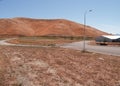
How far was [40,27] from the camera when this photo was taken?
166m

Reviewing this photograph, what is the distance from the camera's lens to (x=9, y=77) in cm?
1475

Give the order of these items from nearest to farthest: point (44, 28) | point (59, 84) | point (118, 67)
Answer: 1. point (59, 84)
2. point (118, 67)
3. point (44, 28)

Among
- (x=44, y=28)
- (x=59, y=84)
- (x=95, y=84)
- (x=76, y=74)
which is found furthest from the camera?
(x=44, y=28)

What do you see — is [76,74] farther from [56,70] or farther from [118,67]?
[118,67]

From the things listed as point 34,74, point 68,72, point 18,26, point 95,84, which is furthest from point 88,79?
point 18,26

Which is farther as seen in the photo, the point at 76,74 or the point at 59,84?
the point at 76,74

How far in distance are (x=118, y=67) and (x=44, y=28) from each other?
142 m

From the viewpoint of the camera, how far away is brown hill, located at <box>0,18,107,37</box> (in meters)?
144

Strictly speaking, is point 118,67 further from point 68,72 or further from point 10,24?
point 10,24

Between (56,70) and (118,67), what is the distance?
794 centimetres

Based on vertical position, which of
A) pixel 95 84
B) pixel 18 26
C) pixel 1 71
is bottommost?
pixel 95 84

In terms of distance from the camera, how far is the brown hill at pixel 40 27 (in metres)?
144

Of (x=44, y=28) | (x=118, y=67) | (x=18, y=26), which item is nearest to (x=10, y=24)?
(x=18, y=26)

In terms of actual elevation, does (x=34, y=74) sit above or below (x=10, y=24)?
below
